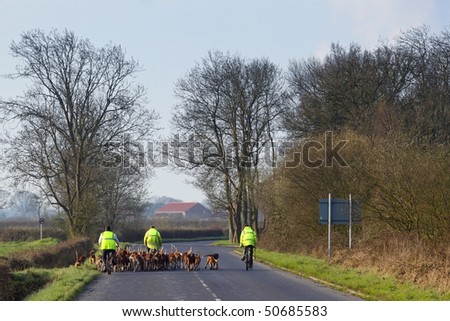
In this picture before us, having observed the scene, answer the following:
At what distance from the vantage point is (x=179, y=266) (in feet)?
105

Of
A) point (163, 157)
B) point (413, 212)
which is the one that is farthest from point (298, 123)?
point (413, 212)

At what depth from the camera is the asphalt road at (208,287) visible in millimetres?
19484

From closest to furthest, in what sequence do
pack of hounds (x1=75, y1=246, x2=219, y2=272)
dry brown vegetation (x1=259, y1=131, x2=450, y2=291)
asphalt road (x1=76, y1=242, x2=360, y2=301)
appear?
asphalt road (x1=76, y1=242, x2=360, y2=301) → dry brown vegetation (x1=259, y1=131, x2=450, y2=291) → pack of hounds (x1=75, y1=246, x2=219, y2=272)

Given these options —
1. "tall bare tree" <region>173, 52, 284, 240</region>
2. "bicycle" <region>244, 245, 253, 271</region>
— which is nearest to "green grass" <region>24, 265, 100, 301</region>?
"bicycle" <region>244, 245, 253, 271</region>

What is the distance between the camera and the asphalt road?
63.9ft

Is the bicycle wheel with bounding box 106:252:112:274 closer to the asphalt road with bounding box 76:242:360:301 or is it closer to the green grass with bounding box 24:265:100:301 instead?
the asphalt road with bounding box 76:242:360:301

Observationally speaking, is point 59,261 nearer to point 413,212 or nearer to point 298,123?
point 413,212

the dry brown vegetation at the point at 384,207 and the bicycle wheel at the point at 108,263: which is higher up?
the dry brown vegetation at the point at 384,207

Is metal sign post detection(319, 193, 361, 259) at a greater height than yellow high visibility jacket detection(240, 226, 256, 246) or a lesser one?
greater

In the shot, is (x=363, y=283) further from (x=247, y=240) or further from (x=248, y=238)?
(x=248, y=238)

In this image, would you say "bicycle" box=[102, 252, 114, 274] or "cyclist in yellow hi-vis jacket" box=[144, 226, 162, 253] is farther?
"cyclist in yellow hi-vis jacket" box=[144, 226, 162, 253]

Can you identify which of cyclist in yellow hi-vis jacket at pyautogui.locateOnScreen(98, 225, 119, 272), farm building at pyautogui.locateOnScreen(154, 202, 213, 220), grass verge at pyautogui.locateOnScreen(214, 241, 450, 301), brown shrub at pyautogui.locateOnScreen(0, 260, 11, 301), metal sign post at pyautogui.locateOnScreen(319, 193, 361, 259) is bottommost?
brown shrub at pyautogui.locateOnScreen(0, 260, 11, 301)

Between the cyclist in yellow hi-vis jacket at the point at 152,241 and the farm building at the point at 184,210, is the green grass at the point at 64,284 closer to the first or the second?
the cyclist in yellow hi-vis jacket at the point at 152,241

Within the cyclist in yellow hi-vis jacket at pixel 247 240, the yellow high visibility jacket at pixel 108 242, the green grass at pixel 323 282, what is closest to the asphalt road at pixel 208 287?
the green grass at pixel 323 282
